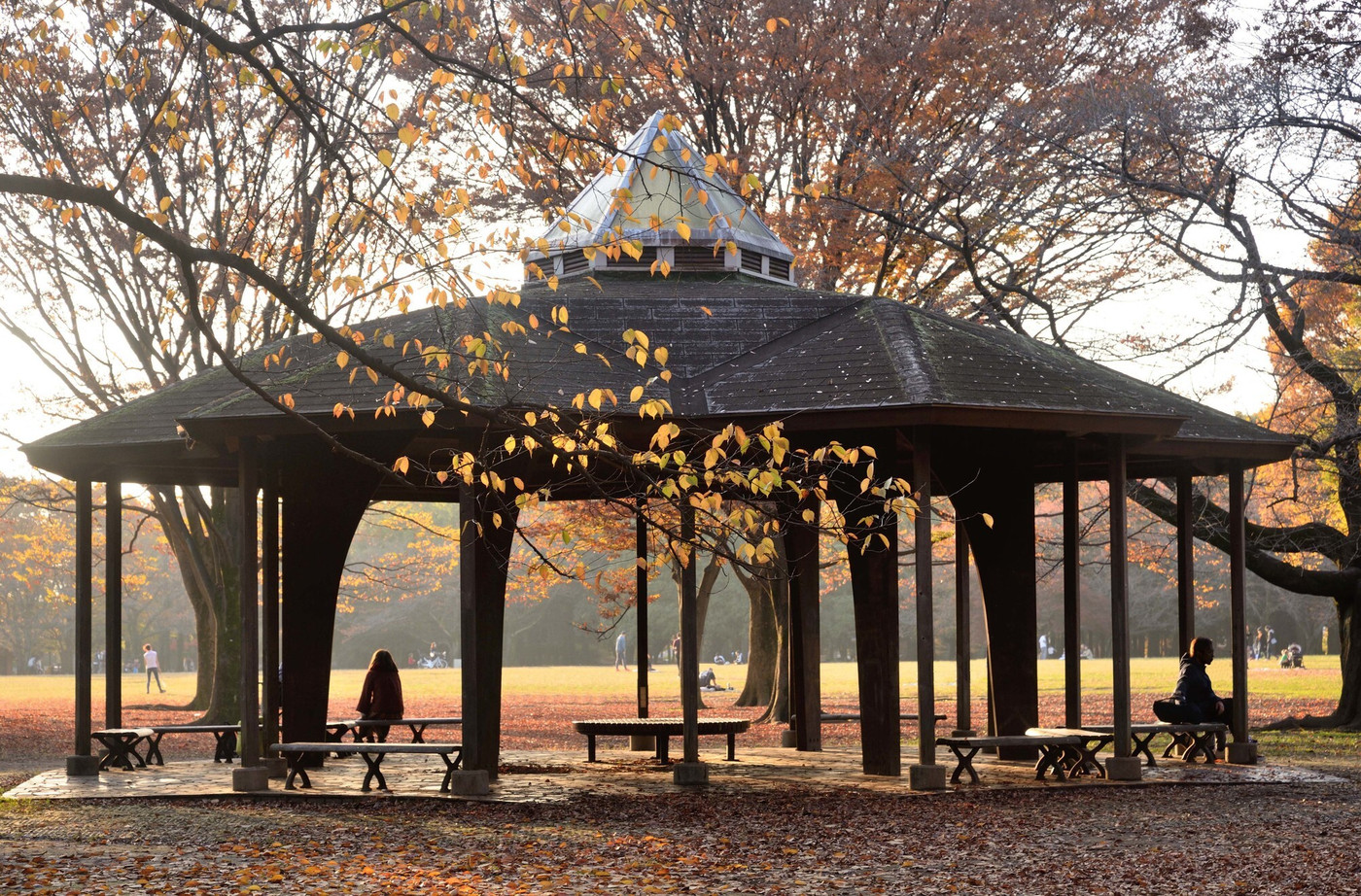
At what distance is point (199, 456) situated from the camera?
14.7 meters

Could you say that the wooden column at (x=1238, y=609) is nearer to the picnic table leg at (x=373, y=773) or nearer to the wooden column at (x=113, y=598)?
the picnic table leg at (x=373, y=773)

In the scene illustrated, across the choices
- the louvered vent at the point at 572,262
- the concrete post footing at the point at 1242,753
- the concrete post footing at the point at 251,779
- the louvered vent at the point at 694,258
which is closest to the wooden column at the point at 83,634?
the concrete post footing at the point at 251,779

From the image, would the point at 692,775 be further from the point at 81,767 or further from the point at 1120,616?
the point at 81,767

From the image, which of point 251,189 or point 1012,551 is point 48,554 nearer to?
point 251,189

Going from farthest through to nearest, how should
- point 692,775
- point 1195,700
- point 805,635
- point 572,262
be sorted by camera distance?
point 572,262 → point 805,635 → point 1195,700 → point 692,775

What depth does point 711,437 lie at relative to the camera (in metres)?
12.3

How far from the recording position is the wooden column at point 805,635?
15.9 metres

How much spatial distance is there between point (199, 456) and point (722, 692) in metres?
22.4

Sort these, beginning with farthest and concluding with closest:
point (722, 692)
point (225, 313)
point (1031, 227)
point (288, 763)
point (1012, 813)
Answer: point (722, 692) < point (225, 313) < point (1031, 227) < point (288, 763) < point (1012, 813)

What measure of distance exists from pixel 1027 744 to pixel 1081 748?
0.86 m

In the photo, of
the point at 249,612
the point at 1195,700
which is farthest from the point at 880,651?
the point at 249,612

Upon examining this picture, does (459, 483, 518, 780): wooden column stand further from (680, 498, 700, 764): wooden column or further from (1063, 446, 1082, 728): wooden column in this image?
(1063, 446, 1082, 728): wooden column

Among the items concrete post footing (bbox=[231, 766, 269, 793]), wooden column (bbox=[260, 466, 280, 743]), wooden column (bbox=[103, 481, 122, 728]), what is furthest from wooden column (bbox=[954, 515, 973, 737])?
wooden column (bbox=[103, 481, 122, 728])

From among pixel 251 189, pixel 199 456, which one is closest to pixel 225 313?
pixel 251 189
